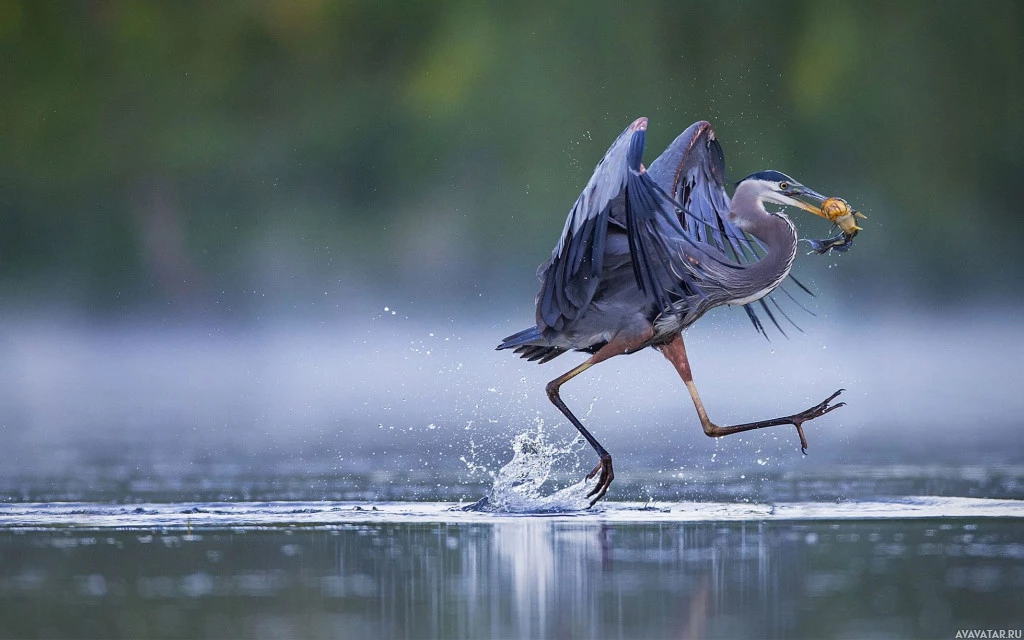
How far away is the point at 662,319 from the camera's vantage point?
970 centimetres

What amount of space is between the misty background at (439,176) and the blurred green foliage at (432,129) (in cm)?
5

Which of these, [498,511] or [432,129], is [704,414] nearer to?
[498,511]

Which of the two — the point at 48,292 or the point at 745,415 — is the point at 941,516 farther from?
the point at 48,292

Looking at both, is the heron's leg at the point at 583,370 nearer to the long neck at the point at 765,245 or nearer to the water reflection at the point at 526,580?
the long neck at the point at 765,245

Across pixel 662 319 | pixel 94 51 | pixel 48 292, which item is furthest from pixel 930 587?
pixel 94 51

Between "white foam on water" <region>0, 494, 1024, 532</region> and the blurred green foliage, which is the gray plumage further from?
the blurred green foliage

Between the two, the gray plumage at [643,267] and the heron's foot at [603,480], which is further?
the gray plumage at [643,267]

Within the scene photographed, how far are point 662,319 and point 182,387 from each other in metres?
8.28

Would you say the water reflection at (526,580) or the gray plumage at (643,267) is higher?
the gray plumage at (643,267)

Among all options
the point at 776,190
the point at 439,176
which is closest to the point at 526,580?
the point at 776,190

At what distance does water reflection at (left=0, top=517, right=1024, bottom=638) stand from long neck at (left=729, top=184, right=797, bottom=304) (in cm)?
173

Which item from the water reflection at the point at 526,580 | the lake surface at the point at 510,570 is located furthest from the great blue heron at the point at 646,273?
the water reflection at the point at 526,580

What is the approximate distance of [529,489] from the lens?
31.0ft

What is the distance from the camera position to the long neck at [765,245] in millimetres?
9539
